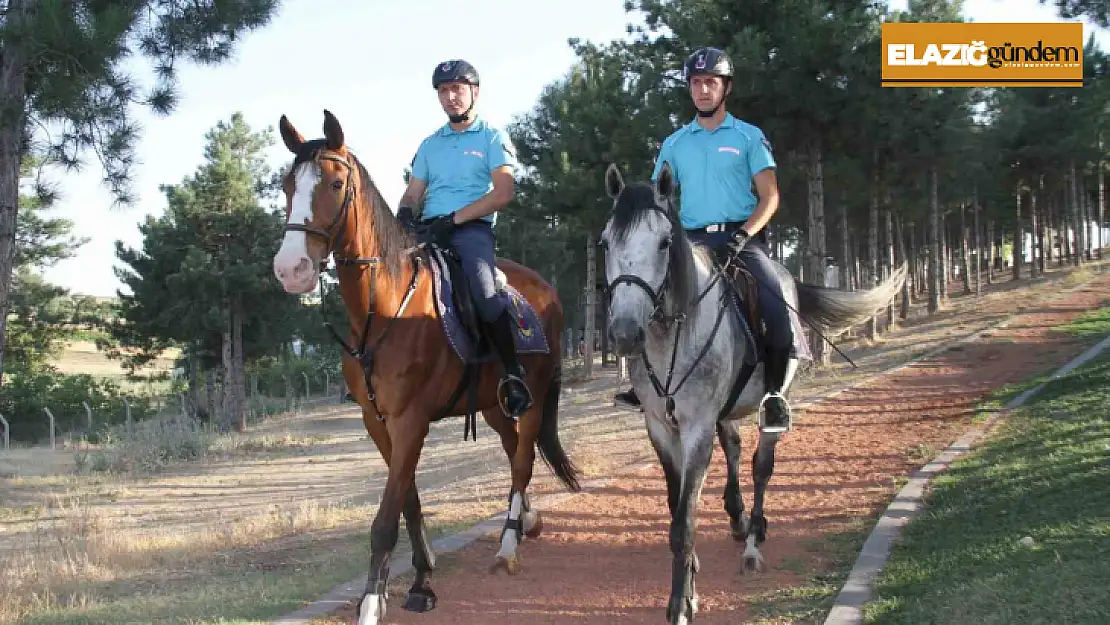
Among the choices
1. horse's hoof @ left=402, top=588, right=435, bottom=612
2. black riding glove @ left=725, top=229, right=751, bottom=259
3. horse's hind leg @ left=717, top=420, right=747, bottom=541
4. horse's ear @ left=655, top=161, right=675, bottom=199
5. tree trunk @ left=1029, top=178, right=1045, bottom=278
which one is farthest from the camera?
tree trunk @ left=1029, top=178, right=1045, bottom=278

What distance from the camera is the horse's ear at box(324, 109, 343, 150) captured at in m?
4.76

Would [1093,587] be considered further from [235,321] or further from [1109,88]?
→ [235,321]

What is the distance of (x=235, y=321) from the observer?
97.6 feet

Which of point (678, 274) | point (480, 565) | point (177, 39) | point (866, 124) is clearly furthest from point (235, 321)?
point (678, 274)

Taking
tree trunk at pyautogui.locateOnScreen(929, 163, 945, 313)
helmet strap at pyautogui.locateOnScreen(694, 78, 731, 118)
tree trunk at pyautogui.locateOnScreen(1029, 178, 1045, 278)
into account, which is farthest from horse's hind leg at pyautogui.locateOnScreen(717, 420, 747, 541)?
tree trunk at pyautogui.locateOnScreen(1029, 178, 1045, 278)

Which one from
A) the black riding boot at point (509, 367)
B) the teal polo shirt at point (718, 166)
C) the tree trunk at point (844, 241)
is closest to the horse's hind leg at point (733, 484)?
the black riding boot at point (509, 367)

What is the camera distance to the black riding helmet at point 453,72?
19.7 feet

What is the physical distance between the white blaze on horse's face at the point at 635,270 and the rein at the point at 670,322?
0.07 feet

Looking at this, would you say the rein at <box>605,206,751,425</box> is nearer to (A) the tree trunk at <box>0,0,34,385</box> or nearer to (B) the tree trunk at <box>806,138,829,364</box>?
(A) the tree trunk at <box>0,0,34,385</box>

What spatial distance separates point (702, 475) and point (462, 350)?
5.63 ft

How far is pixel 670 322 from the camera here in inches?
195

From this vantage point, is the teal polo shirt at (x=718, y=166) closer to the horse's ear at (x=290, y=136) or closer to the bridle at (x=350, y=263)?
the bridle at (x=350, y=263)

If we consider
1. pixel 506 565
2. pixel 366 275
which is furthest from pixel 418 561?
pixel 366 275

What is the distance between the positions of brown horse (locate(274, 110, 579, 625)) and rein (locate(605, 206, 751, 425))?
134 centimetres
